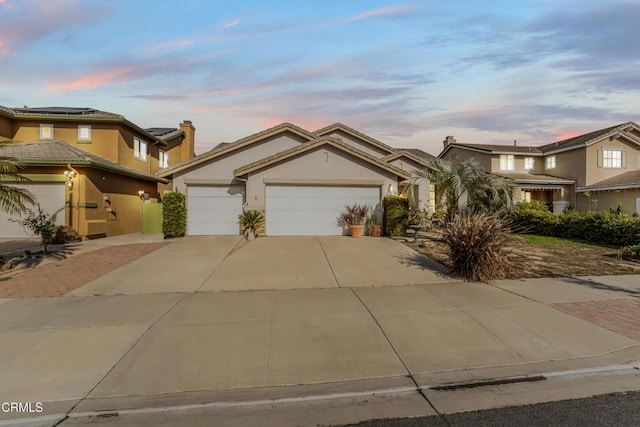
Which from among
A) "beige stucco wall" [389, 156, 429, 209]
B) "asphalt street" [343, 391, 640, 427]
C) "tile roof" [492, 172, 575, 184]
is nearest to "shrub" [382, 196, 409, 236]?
"beige stucco wall" [389, 156, 429, 209]

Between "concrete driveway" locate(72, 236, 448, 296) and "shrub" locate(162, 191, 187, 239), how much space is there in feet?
6.15

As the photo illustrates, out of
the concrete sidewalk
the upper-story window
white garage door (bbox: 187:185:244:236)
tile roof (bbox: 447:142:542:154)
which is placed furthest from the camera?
tile roof (bbox: 447:142:542:154)

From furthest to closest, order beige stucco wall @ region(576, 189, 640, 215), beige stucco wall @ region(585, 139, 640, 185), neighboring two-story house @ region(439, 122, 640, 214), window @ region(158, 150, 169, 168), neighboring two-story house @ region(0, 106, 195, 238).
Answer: window @ region(158, 150, 169, 168) < beige stucco wall @ region(585, 139, 640, 185) < neighboring two-story house @ region(439, 122, 640, 214) < beige stucco wall @ region(576, 189, 640, 215) < neighboring two-story house @ region(0, 106, 195, 238)

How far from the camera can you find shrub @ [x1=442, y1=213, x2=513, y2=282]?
7773 mm

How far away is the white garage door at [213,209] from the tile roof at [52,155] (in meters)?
4.15

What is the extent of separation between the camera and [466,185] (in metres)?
12.3

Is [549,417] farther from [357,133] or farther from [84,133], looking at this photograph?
[84,133]

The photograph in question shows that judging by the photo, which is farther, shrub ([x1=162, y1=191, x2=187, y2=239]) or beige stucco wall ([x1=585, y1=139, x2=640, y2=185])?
beige stucco wall ([x1=585, y1=139, x2=640, y2=185])

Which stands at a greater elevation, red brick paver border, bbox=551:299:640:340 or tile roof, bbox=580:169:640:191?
tile roof, bbox=580:169:640:191

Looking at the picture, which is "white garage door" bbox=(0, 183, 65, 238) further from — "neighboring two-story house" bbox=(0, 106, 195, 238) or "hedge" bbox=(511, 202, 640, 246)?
"hedge" bbox=(511, 202, 640, 246)

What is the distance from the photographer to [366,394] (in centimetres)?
344

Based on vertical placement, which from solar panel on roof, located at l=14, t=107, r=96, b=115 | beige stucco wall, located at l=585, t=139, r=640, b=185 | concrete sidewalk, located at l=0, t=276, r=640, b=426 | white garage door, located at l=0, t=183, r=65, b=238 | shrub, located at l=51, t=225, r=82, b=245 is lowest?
concrete sidewalk, located at l=0, t=276, r=640, b=426

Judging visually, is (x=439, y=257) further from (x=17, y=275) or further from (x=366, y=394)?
(x=17, y=275)

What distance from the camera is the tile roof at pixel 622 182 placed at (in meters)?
19.6
